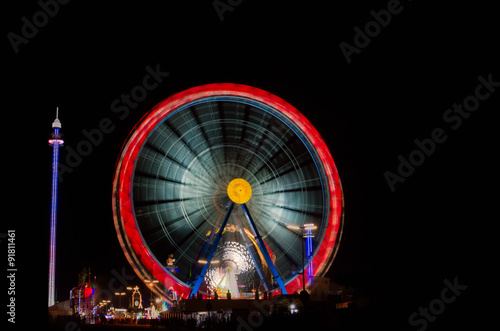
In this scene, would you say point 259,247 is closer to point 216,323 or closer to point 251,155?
point 251,155

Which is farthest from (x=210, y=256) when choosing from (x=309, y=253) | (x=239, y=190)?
(x=309, y=253)

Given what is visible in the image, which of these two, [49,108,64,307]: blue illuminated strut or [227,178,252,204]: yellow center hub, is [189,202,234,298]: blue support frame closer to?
[227,178,252,204]: yellow center hub

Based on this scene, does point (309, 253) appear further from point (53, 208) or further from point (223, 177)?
point (53, 208)

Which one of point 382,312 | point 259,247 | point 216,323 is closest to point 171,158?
point 259,247

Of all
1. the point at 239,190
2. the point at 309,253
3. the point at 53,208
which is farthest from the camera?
the point at 53,208

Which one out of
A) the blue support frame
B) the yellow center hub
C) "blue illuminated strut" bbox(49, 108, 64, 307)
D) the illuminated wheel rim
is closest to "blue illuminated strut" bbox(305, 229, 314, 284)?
the illuminated wheel rim

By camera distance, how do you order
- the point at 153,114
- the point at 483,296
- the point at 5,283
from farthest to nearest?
the point at 153,114 → the point at 483,296 → the point at 5,283
